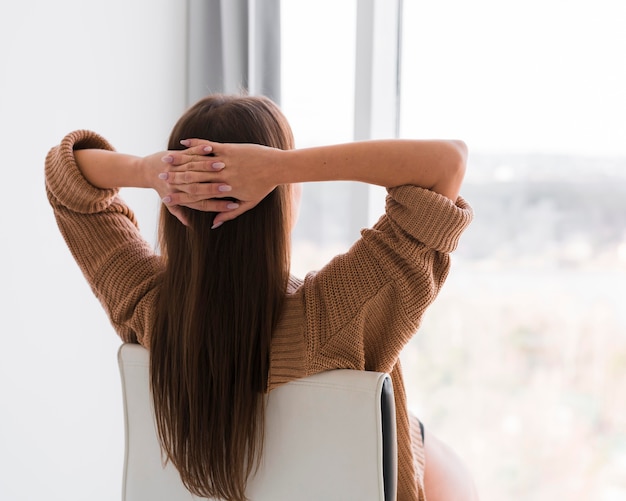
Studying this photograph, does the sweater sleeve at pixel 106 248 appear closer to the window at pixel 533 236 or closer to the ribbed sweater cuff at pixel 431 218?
the ribbed sweater cuff at pixel 431 218

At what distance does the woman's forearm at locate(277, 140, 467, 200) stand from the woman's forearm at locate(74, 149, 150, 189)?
0.89 feet

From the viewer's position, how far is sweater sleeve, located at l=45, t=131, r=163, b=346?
1.18 meters

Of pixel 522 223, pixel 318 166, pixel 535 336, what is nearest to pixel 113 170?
pixel 318 166

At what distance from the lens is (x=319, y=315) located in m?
1.07

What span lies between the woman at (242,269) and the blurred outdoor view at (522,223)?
995mm

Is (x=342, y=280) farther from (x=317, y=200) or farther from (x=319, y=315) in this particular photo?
(x=317, y=200)

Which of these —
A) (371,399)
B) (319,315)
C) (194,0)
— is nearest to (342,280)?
(319,315)

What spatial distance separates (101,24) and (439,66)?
3.27 ft

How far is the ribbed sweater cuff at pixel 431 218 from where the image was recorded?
39.0 inches

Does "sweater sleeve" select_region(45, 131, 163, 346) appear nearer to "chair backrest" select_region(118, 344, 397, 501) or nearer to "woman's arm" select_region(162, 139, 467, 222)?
"chair backrest" select_region(118, 344, 397, 501)

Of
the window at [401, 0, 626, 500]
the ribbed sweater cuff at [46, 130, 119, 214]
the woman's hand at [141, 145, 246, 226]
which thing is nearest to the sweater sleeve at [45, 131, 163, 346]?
the ribbed sweater cuff at [46, 130, 119, 214]

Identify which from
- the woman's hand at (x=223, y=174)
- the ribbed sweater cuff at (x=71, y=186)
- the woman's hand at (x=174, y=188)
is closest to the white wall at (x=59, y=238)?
the ribbed sweater cuff at (x=71, y=186)

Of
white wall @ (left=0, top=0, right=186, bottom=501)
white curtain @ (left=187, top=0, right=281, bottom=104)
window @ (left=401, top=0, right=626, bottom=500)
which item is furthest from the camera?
white curtain @ (left=187, top=0, right=281, bottom=104)

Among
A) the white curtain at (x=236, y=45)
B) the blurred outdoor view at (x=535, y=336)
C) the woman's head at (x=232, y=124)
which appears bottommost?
the blurred outdoor view at (x=535, y=336)
